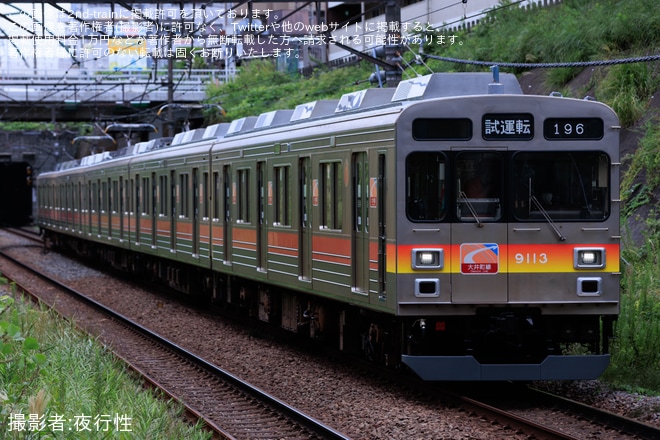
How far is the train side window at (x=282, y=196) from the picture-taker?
13641 mm

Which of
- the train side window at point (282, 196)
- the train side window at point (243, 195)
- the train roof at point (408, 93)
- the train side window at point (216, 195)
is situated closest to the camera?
the train roof at point (408, 93)

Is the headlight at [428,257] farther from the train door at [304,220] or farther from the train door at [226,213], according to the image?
the train door at [226,213]

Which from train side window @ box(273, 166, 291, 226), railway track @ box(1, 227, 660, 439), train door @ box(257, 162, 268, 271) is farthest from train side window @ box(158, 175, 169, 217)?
railway track @ box(1, 227, 660, 439)

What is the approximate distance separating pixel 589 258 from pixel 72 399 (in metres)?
4.60

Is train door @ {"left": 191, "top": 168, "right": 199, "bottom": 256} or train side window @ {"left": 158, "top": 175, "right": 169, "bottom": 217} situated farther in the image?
train side window @ {"left": 158, "top": 175, "right": 169, "bottom": 217}

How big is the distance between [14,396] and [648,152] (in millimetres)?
10713

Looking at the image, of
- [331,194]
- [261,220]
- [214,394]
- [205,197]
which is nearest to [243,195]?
[261,220]

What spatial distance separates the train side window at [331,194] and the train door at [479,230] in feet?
6.18

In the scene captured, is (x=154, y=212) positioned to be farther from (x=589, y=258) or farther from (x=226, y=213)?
(x=589, y=258)

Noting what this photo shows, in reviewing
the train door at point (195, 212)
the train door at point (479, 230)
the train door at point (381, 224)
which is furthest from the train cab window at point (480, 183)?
the train door at point (195, 212)

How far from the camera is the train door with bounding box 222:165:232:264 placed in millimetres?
16562

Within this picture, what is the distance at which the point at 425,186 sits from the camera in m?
9.99

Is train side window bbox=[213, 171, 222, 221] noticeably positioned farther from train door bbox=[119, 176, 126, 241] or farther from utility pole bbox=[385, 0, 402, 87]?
train door bbox=[119, 176, 126, 241]

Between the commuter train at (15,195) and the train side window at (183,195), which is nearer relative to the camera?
the train side window at (183,195)
